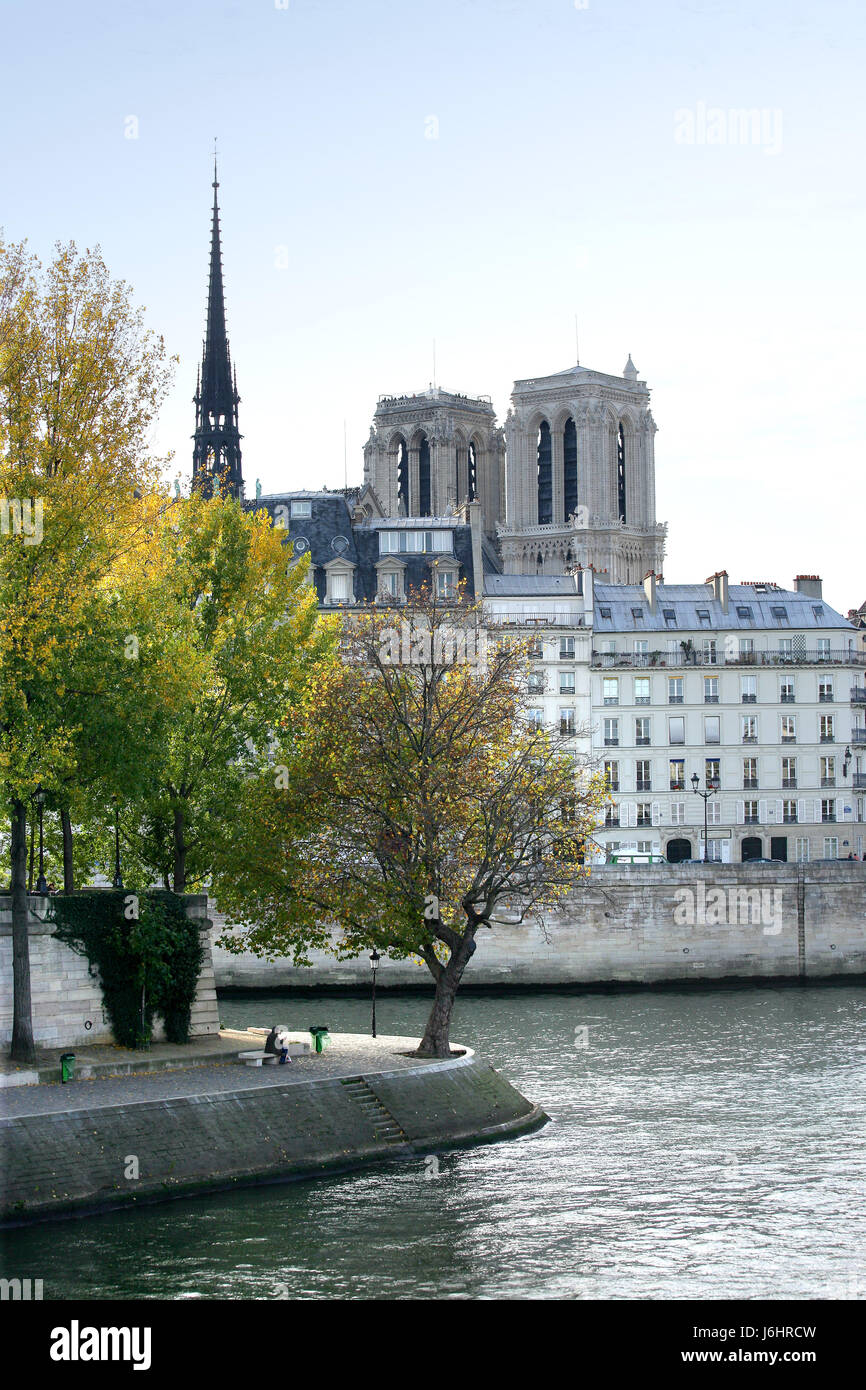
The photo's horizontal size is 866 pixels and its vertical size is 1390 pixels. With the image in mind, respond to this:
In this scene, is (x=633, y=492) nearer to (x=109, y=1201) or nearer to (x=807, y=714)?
(x=807, y=714)

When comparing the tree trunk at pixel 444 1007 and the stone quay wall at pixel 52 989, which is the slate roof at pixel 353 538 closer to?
the tree trunk at pixel 444 1007

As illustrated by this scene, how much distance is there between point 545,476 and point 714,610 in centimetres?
6874

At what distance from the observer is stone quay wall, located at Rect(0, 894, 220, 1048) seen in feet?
120

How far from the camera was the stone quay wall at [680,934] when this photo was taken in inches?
2665

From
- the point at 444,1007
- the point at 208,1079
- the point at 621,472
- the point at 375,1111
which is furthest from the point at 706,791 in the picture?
the point at 621,472

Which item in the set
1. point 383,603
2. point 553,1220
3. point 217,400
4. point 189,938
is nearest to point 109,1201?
point 553,1220

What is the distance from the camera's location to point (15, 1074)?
34.2m

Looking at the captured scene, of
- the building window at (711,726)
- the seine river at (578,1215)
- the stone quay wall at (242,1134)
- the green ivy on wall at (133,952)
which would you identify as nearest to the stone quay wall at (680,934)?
the building window at (711,726)

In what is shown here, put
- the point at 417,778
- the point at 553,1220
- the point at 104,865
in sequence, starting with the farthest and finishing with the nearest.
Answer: the point at 104,865
the point at 417,778
the point at 553,1220

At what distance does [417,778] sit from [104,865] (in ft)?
40.1

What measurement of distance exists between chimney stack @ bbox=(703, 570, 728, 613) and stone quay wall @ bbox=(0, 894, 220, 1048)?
5254 centimetres

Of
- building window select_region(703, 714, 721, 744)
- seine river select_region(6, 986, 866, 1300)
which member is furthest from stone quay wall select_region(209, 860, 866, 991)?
seine river select_region(6, 986, 866, 1300)

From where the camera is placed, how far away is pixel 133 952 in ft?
129

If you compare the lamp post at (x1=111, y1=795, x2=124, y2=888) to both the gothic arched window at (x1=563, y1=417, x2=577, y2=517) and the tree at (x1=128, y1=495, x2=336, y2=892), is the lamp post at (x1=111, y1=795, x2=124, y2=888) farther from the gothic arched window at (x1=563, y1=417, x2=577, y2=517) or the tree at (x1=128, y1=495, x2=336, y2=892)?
the gothic arched window at (x1=563, y1=417, x2=577, y2=517)
